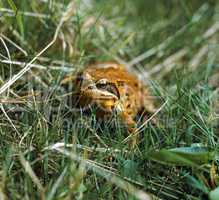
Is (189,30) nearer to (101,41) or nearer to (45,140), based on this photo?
(101,41)

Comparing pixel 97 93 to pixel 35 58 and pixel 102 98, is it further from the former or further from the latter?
pixel 35 58

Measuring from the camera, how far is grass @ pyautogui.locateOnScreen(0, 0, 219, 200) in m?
1.36

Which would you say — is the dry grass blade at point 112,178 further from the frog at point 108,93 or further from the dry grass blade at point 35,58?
the dry grass blade at point 35,58

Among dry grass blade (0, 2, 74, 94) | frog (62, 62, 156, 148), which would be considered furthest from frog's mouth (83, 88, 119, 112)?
dry grass blade (0, 2, 74, 94)

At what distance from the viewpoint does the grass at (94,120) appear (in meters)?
1.36

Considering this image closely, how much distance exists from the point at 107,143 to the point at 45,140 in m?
0.28

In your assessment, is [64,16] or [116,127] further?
[64,16]

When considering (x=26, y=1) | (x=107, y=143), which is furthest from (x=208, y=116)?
(x=26, y=1)

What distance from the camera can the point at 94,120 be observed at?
1642mm

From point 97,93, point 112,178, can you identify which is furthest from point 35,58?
point 112,178

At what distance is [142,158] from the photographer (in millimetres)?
1504

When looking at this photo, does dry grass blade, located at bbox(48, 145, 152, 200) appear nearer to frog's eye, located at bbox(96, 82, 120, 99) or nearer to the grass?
the grass

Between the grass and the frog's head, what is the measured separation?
9cm

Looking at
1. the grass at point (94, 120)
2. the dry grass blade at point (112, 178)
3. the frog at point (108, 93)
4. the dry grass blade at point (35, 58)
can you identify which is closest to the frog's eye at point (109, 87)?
the frog at point (108, 93)
